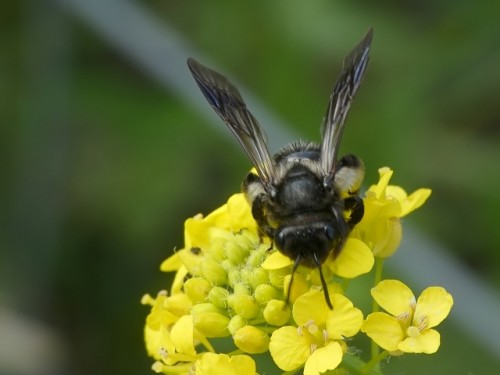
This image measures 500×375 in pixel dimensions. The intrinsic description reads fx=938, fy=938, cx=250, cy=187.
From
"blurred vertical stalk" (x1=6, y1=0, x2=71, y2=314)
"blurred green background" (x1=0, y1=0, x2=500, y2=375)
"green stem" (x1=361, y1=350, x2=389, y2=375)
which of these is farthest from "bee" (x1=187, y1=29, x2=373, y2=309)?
"blurred vertical stalk" (x1=6, y1=0, x2=71, y2=314)

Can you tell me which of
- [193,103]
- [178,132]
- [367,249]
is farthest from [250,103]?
[367,249]

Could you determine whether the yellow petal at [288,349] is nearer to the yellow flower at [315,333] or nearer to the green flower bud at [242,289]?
the yellow flower at [315,333]

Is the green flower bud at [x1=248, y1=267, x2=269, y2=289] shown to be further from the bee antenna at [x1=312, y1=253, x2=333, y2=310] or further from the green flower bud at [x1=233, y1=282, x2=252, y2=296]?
the bee antenna at [x1=312, y1=253, x2=333, y2=310]

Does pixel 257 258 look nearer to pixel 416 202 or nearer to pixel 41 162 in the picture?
pixel 416 202

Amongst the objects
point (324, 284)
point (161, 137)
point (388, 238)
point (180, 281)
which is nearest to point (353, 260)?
point (324, 284)

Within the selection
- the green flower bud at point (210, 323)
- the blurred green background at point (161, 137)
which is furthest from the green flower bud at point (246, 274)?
the blurred green background at point (161, 137)

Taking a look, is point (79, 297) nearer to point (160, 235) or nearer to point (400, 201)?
point (160, 235)
